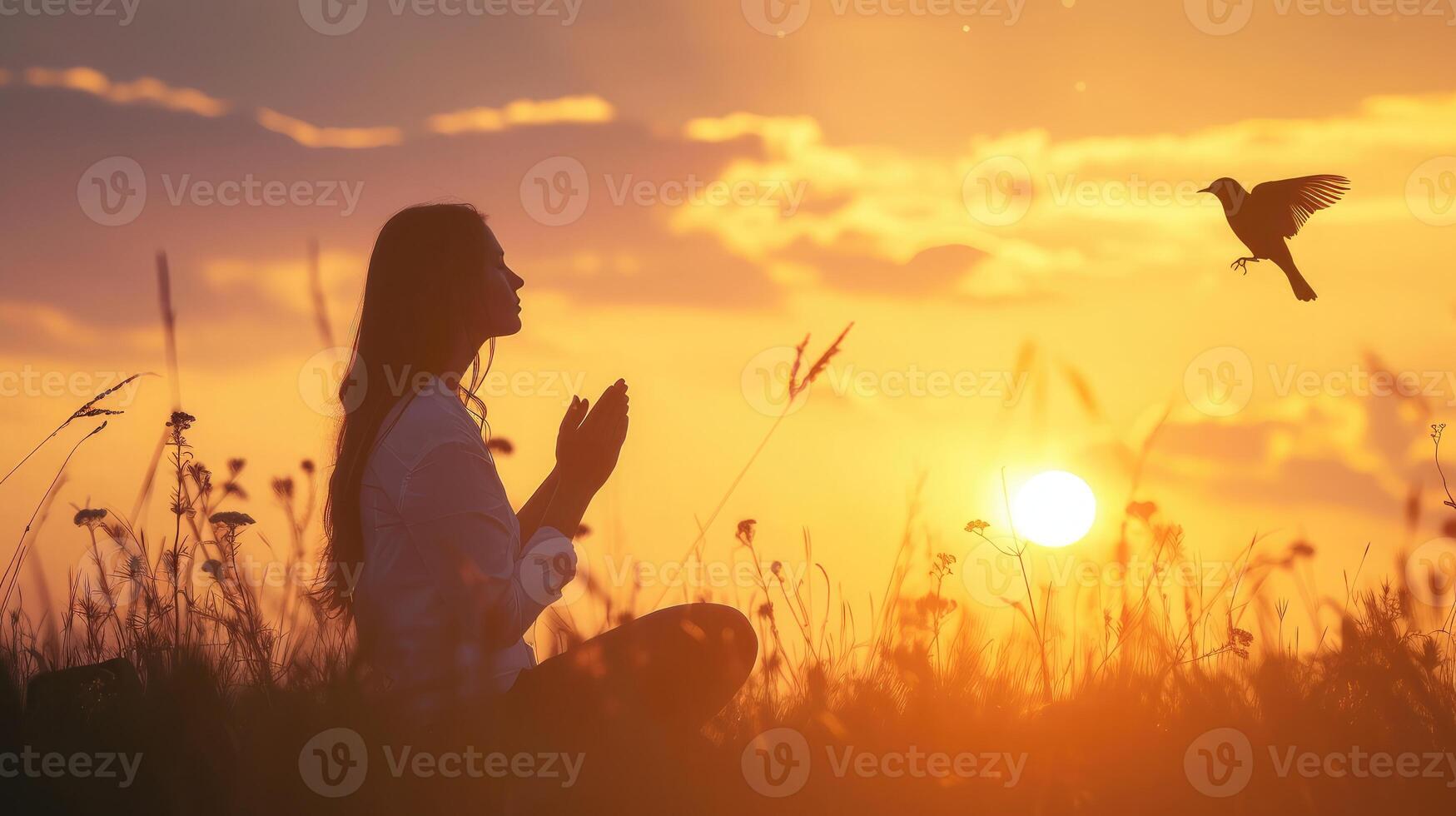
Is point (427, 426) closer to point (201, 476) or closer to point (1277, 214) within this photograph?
point (201, 476)

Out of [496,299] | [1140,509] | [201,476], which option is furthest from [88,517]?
[1140,509]

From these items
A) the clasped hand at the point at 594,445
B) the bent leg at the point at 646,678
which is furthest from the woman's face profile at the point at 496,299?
the bent leg at the point at 646,678

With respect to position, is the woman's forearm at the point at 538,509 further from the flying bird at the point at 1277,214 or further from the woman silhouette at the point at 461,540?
the flying bird at the point at 1277,214

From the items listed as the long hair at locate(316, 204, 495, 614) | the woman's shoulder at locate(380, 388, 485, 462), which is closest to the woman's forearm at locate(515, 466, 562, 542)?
the long hair at locate(316, 204, 495, 614)

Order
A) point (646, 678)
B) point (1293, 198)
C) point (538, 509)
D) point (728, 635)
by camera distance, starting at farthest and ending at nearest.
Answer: point (1293, 198) < point (538, 509) < point (728, 635) < point (646, 678)

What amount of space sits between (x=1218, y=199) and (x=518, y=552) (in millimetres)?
3617

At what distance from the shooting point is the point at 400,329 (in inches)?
145

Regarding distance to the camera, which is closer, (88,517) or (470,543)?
(470,543)

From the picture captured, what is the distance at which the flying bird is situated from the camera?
4867mm

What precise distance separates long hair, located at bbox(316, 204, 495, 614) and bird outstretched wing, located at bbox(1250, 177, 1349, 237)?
3396mm

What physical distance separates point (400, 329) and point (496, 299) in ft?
1.11

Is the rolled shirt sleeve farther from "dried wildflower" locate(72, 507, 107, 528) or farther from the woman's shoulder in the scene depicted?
"dried wildflower" locate(72, 507, 107, 528)

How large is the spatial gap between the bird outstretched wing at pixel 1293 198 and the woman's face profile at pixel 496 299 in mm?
3285

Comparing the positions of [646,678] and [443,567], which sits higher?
[443,567]
